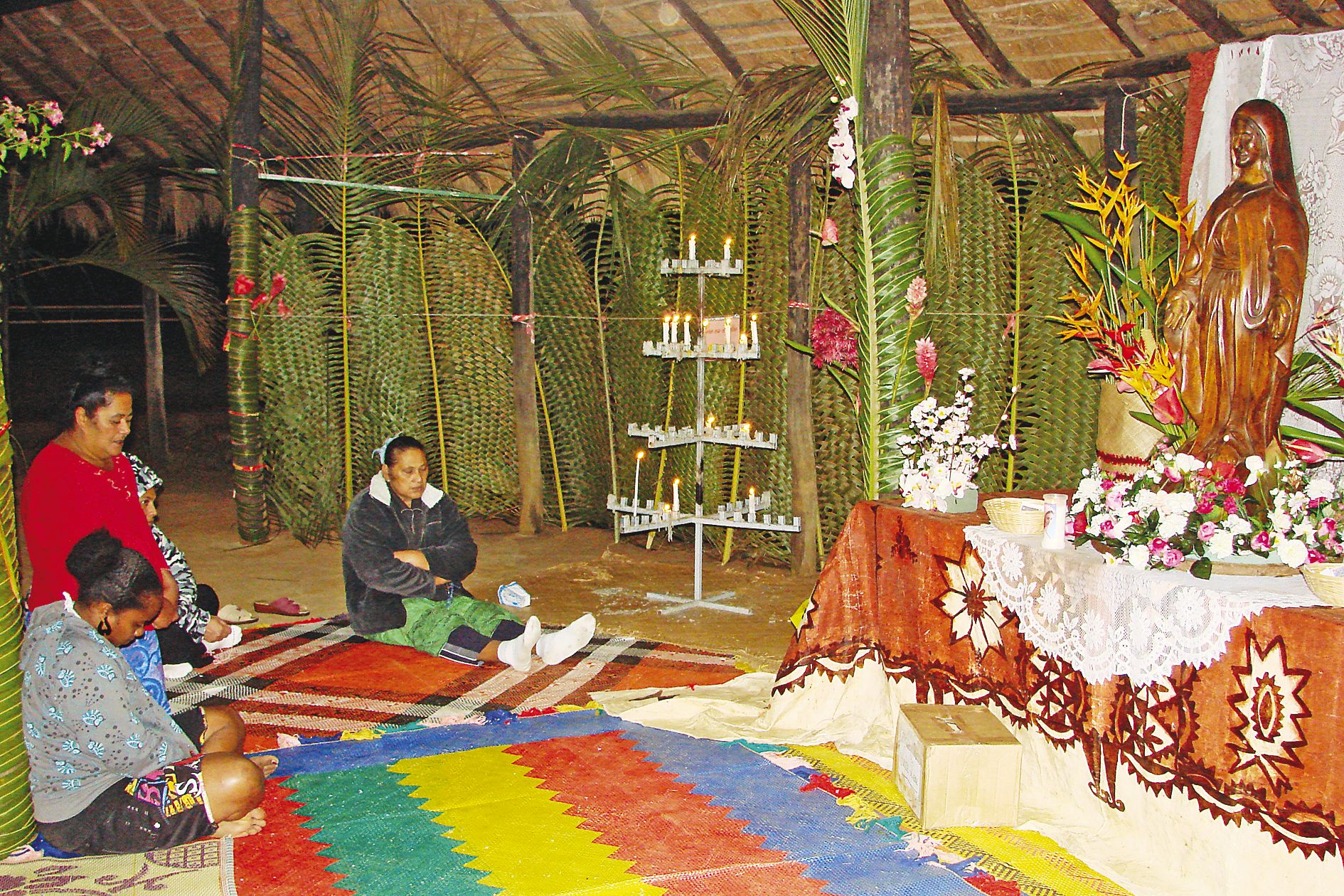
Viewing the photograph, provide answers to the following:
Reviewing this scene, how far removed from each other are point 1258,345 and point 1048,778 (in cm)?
138

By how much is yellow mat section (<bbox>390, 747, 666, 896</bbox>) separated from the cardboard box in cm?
83

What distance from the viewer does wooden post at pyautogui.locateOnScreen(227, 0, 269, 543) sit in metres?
7.16

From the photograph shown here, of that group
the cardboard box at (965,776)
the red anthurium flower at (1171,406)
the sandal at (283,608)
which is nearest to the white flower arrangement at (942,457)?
the red anthurium flower at (1171,406)

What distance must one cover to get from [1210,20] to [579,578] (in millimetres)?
4353

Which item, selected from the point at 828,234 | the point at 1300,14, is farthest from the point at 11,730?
the point at 1300,14

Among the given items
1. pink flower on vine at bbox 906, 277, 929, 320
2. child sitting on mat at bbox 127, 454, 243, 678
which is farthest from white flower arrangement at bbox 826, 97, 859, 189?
child sitting on mat at bbox 127, 454, 243, 678

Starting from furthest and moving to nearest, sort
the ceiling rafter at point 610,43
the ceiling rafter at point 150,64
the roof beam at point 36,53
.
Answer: the roof beam at point 36,53 < the ceiling rafter at point 150,64 < the ceiling rafter at point 610,43

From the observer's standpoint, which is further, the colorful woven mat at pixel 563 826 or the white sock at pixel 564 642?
the white sock at pixel 564 642

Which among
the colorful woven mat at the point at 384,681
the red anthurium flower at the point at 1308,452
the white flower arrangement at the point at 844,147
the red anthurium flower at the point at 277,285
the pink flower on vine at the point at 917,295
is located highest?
the white flower arrangement at the point at 844,147

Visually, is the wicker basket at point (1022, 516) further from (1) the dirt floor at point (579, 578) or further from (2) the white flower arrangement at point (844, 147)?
(2) the white flower arrangement at point (844, 147)

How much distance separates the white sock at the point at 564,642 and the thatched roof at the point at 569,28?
2.77 metres

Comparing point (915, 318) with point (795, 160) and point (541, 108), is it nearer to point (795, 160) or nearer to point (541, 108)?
point (795, 160)

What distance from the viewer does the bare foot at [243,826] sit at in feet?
10.0

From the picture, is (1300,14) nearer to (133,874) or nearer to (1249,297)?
(1249,297)
